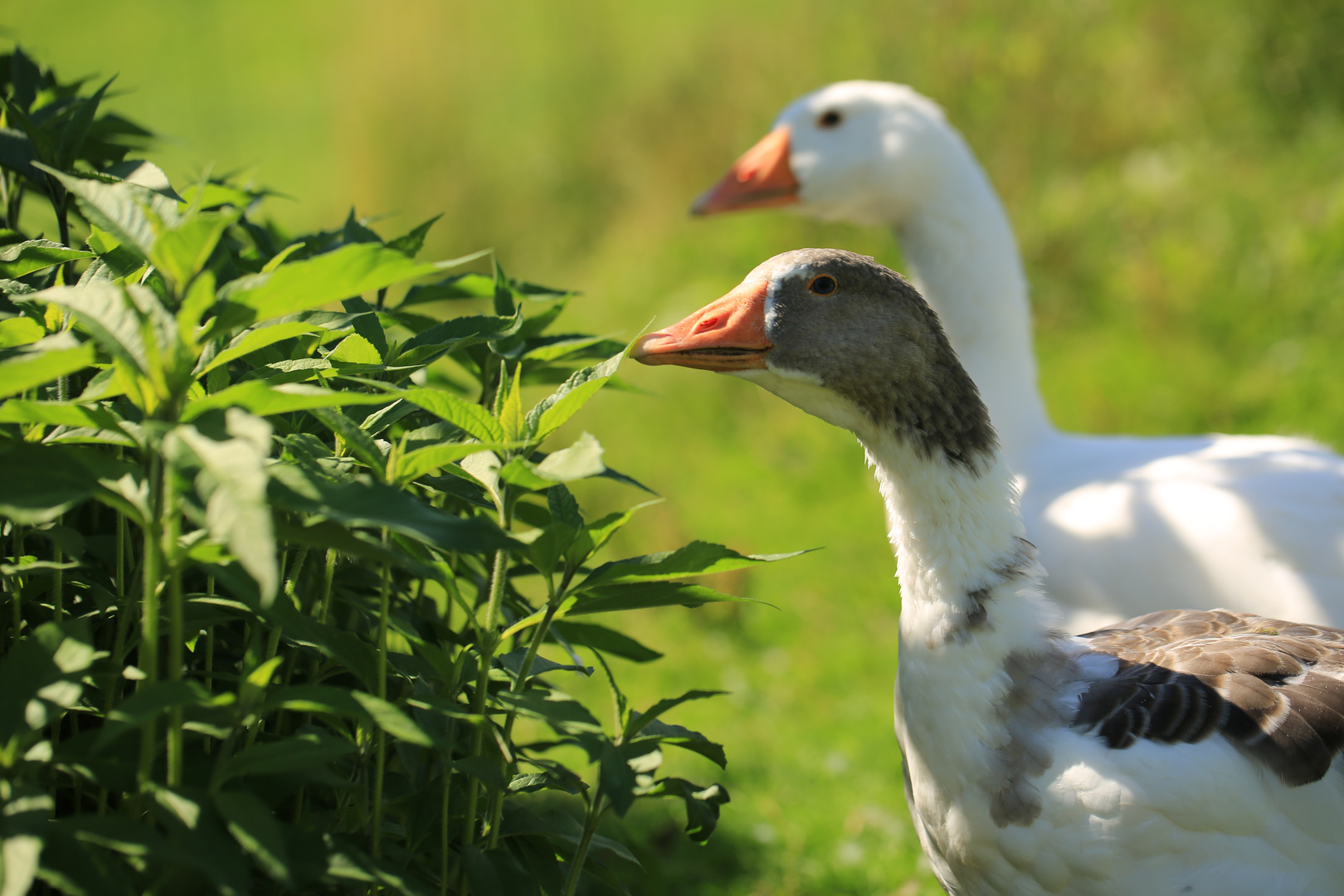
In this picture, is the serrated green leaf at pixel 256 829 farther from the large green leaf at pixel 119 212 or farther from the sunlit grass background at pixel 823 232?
the sunlit grass background at pixel 823 232

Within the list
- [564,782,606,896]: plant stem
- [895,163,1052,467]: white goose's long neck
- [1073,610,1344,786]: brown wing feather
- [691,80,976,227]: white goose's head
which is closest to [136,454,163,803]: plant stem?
[564,782,606,896]: plant stem

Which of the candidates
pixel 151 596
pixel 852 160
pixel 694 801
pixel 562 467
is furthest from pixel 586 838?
pixel 852 160

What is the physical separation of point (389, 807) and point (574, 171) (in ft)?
31.7

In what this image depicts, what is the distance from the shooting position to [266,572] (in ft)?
2.84

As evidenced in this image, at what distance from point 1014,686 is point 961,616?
0.50 feet

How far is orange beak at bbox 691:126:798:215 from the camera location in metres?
4.00

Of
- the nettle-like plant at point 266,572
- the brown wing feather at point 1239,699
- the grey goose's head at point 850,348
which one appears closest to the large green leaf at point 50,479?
the nettle-like plant at point 266,572

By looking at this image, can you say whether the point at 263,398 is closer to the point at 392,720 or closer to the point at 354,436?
the point at 354,436

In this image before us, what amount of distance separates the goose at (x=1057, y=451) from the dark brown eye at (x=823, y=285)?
54.7 inches

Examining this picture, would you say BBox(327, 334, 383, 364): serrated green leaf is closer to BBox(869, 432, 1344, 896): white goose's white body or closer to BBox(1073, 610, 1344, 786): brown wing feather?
BBox(869, 432, 1344, 896): white goose's white body

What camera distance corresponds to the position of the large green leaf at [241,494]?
0.89m

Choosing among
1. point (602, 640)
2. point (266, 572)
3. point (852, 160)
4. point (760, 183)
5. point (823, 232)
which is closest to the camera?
point (266, 572)

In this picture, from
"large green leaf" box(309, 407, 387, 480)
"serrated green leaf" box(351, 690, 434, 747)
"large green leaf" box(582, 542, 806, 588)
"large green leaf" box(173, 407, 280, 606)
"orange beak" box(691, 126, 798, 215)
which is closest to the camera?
"large green leaf" box(173, 407, 280, 606)

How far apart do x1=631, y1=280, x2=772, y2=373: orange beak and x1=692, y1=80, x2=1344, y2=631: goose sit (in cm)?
143
